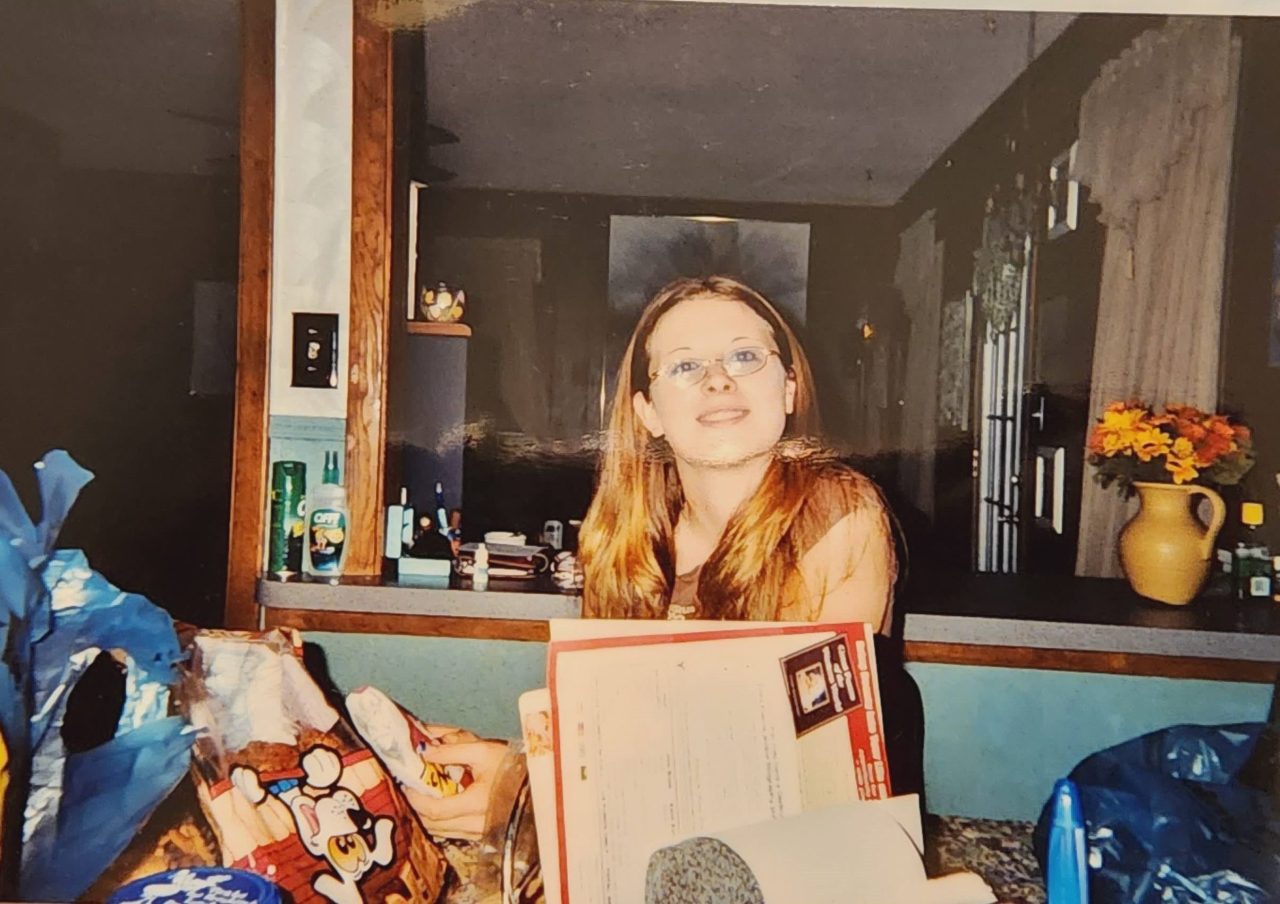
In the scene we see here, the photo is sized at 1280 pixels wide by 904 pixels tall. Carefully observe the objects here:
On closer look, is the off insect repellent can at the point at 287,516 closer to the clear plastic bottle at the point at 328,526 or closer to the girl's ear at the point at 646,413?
the clear plastic bottle at the point at 328,526

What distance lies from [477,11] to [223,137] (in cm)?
31

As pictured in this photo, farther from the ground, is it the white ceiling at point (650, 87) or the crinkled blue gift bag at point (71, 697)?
the white ceiling at point (650, 87)

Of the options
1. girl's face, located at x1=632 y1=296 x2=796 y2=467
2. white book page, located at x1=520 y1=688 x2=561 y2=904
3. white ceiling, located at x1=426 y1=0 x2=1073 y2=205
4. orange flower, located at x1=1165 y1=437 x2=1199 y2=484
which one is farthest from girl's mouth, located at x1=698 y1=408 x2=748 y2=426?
orange flower, located at x1=1165 y1=437 x2=1199 y2=484

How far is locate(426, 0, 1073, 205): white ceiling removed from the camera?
1.04 meters

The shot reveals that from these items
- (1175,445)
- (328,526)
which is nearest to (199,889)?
(328,526)

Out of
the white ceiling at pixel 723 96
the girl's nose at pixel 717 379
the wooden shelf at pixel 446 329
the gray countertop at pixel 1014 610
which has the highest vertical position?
the white ceiling at pixel 723 96

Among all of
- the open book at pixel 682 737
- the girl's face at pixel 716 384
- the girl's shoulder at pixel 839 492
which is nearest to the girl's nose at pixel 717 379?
the girl's face at pixel 716 384

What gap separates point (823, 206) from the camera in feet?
3.42

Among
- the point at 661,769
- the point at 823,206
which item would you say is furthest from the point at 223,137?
the point at 661,769

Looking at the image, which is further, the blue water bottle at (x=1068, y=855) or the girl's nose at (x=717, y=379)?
the girl's nose at (x=717, y=379)

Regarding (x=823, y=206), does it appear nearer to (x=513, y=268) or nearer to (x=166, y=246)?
(x=513, y=268)

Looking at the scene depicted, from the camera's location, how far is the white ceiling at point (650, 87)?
104 cm

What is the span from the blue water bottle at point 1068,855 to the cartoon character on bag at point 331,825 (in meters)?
0.64

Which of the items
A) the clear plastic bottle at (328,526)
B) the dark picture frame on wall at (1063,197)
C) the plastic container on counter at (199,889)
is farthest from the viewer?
the clear plastic bottle at (328,526)
